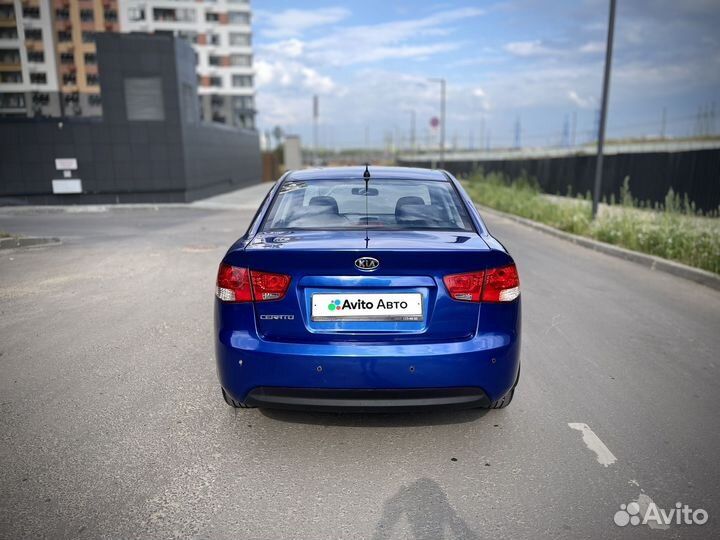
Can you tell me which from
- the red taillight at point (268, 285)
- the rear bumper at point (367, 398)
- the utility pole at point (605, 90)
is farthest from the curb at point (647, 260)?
the red taillight at point (268, 285)

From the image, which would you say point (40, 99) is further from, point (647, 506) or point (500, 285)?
point (647, 506)

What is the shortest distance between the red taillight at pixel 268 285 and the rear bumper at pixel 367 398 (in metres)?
0.49

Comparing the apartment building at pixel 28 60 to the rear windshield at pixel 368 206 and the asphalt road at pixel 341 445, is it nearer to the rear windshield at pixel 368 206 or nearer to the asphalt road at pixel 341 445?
the asphalt road at pixel 341 445

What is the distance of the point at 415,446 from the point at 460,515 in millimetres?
669

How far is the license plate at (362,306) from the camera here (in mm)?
2875

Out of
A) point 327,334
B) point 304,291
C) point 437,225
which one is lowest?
point 327,334

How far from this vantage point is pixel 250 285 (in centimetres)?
294

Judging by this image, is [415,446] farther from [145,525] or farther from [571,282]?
[571,282]

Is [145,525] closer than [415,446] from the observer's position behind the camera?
Yes

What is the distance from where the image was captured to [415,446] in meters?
3.21

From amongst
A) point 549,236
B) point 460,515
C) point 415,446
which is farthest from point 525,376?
point 549,236

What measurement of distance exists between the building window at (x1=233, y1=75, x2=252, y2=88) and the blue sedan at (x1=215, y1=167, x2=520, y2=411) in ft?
255
